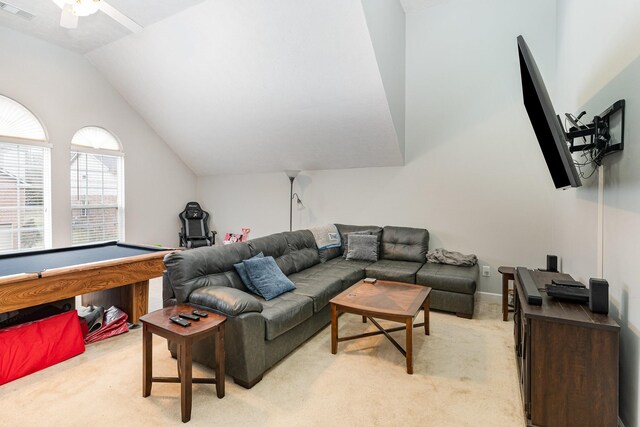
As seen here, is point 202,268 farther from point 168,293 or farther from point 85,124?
point 85,124

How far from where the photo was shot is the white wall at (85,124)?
4258 millimetres

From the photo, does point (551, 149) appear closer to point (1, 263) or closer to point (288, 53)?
point (288, 53)

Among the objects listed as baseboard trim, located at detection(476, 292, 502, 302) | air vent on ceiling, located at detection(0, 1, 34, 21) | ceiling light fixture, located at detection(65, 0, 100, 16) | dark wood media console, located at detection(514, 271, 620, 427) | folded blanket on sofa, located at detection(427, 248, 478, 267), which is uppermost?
air vent on ceiling, located at detection(0, 1, 34, 21)

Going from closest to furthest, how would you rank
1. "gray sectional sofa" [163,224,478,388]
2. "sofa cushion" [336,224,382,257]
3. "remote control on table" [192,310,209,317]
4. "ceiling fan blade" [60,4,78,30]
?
"remote control on table" [192,310,209,317] → "gray sectional sofa" [163,224,478,388] → "ceiling fan blade" [60,4,78,30] → "sofa cushion" [336,224,382,257]

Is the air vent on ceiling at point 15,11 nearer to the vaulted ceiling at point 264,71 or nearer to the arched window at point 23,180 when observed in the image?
the vaulted ceiling at point 264,71

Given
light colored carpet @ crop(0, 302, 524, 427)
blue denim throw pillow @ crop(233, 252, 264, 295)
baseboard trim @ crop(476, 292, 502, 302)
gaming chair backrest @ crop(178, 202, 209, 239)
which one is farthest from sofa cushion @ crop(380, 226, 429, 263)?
gaming chair backrest @ crop(178, 202, 209, 239)

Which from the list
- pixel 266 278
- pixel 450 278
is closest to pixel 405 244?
pixel 450 278

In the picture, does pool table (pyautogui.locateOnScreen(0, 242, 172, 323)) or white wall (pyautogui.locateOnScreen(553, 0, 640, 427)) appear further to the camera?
pool table (pyautogui.locateOnScreen(0, 242, 172, 323))

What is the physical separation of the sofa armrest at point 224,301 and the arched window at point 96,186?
3.75 m

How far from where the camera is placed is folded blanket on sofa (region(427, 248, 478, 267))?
3990 mm

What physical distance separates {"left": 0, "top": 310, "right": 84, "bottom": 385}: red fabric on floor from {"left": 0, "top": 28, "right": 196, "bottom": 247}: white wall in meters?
2.53

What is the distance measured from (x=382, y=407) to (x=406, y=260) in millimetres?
2543

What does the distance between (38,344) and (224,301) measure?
163cm

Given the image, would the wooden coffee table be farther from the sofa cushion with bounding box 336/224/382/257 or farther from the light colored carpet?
the sofa cushion with bounding box 336/224/382/257
